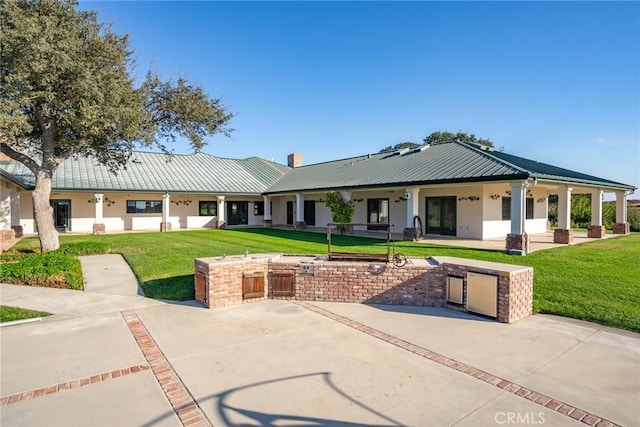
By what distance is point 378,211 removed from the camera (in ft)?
72.0

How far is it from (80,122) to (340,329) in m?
10.4

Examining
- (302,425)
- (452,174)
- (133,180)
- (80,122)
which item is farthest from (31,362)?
(133,180)

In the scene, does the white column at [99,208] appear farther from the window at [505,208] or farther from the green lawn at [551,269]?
the window at [505,208]

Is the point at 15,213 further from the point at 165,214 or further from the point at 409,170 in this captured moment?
the point at 409,170

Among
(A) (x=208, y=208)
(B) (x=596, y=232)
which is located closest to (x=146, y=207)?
(A) (x=208, y=208)

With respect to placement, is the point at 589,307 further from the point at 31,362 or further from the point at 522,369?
the point at 31,362

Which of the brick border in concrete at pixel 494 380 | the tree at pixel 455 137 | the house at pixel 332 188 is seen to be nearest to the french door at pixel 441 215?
the house at pixel 332 188

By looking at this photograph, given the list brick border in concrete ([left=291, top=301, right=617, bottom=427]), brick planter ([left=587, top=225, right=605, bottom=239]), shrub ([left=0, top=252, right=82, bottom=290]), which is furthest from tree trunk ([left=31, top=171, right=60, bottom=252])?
brick planter ([left=587, top=225, right=605, bottom=239])

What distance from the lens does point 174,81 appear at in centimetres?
1458

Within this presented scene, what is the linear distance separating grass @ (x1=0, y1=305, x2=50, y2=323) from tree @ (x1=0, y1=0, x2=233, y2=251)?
5386 millimetres

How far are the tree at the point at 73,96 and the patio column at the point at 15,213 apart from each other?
6.44 m

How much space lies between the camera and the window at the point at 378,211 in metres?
21.5

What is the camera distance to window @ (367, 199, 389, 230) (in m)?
21.5

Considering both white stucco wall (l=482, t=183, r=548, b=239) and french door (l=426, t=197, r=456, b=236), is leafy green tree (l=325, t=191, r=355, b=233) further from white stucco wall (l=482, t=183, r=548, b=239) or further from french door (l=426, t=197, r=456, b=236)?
white stucco wall (l=482, t=183, r=548, b=239)
